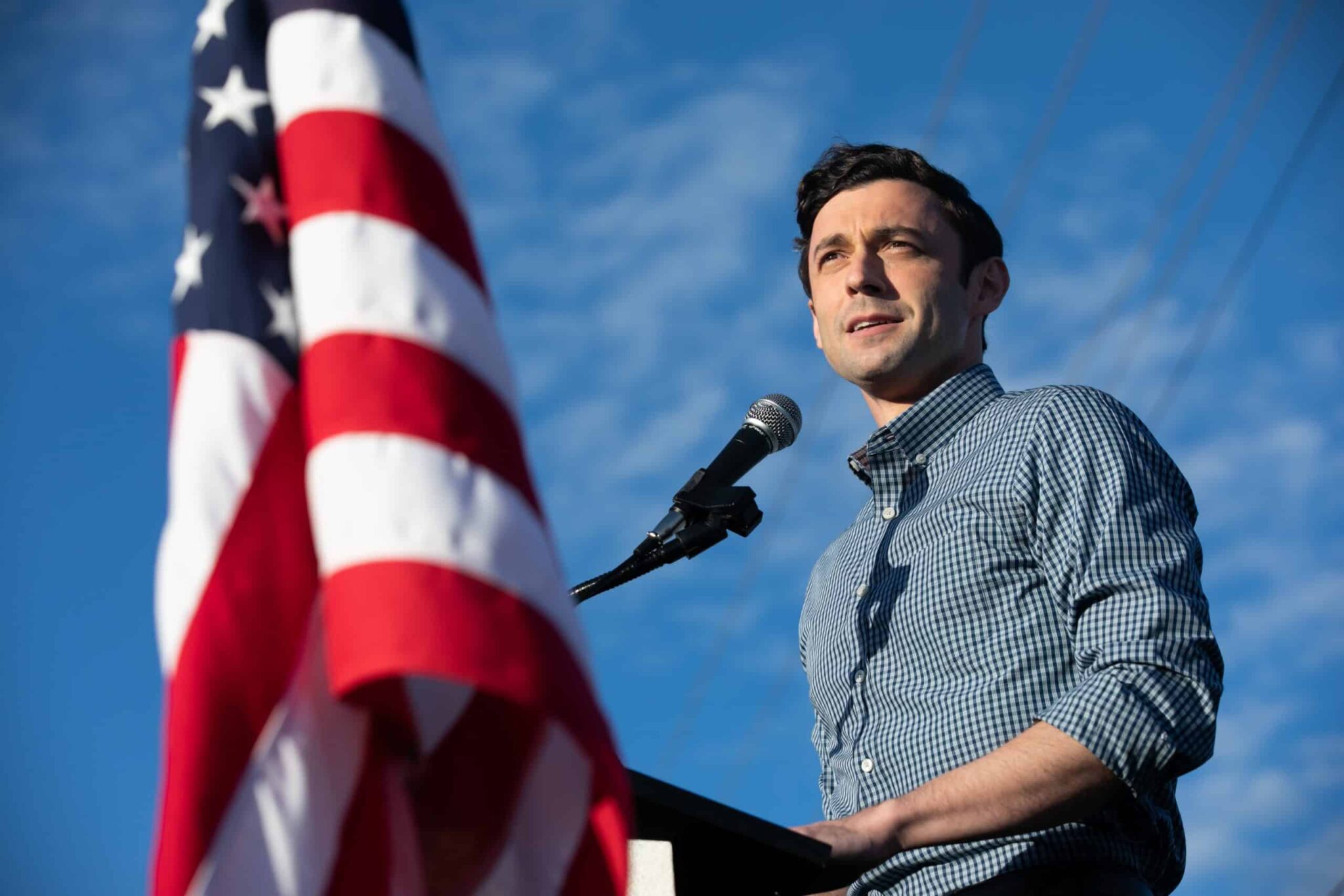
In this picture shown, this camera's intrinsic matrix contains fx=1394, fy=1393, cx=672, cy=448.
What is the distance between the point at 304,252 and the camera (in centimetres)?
152

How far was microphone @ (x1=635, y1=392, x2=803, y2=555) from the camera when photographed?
2.93 m

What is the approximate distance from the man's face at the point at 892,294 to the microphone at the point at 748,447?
0.18 meters

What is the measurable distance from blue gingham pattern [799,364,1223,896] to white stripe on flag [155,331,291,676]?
3.93 feet

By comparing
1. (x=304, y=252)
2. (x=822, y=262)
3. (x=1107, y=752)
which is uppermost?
(x=822, y=262)

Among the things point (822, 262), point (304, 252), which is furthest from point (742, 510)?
point (304, 252)

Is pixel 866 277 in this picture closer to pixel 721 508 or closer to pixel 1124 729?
pixel 721 508

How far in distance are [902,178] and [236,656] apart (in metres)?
2.27

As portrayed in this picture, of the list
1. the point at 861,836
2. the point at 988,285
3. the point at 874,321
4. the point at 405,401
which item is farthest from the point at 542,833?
the point at 988,285

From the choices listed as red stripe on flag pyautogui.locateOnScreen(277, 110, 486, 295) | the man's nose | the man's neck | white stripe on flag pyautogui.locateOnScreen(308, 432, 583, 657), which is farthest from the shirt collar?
white stripe on flag pyautogui.locateOnScreen(308, 432, 583, 657)

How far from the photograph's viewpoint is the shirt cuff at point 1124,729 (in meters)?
1.95

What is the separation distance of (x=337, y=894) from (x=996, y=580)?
1.34m

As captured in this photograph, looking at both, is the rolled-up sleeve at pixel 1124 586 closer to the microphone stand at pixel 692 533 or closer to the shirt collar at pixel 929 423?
the shirt collar at pixel 929 423

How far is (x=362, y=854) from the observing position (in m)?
1.33

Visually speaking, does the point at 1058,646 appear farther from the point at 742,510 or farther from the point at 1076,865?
the point at 742,510
